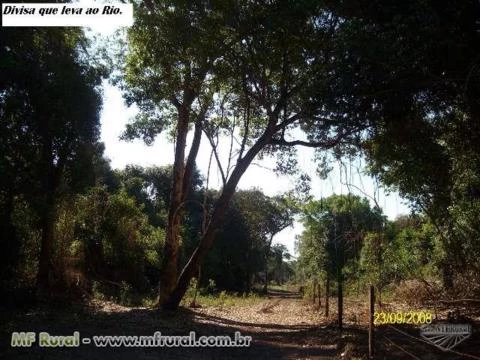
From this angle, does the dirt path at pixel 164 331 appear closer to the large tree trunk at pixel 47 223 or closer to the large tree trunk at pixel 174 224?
the large tree trunk at pixel 174 224

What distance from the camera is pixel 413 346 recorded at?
807 centimetres

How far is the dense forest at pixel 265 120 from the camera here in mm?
8055

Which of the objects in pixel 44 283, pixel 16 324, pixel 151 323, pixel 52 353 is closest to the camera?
pixel 52 353

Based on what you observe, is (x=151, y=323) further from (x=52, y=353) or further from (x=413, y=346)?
(x=413, y=346)

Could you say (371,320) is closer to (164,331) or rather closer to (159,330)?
(164,331)

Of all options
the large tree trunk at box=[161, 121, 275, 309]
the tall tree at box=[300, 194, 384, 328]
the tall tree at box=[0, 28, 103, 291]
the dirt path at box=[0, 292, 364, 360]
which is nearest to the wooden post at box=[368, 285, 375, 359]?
the dirt path at box=[0, 292, 364, 360]

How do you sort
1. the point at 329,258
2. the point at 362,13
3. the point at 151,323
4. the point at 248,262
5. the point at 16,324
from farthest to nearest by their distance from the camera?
the point at 248,262, the point at 329,258, the point at 151,323, the point at 16,324, the point at 362,13

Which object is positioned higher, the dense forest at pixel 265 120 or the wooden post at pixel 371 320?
the dense forest at pixel 265 120

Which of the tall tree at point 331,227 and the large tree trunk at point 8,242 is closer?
the large tree trunk at point 8,242

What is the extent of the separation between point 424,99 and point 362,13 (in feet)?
6.64

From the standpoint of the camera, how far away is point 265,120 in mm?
15875

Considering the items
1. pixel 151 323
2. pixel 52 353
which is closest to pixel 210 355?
pixel 52 353
